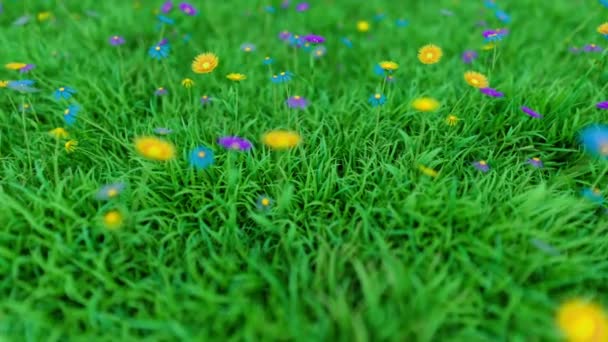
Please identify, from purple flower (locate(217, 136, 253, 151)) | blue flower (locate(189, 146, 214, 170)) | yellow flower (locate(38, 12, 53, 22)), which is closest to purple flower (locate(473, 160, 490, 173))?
purple flower (locate(217, 136, 253, 151))

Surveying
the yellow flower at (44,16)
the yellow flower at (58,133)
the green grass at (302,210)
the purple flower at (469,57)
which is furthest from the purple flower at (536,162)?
the yellow flower at (44,16)

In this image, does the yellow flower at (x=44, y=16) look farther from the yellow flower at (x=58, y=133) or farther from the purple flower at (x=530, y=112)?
the purple flower at (x=530, y=112)

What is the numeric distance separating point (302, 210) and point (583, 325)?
107 centimetres

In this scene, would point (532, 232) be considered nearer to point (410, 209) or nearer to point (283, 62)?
point (410, 209)

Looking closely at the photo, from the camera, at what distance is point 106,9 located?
340 cm

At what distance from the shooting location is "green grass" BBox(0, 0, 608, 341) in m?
1.42

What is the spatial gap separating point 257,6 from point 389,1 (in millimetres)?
1226

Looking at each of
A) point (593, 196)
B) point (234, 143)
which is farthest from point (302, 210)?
point (593, 196)

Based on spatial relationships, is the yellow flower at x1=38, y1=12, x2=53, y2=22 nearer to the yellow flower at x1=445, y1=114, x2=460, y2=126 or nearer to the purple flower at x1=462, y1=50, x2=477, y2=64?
the yellow flower at x1=445, y1=114, x2=460, y2=126

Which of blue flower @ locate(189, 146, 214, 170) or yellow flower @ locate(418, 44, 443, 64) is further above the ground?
yellow flower @ locate(418, 44, 443, 64)

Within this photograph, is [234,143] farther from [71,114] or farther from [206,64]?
[71,114]

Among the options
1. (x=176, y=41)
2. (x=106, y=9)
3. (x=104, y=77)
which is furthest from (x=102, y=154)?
(x=106, y=9)

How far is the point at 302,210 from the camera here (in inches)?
72.9

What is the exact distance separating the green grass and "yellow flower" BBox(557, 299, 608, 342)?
0.37 feet
